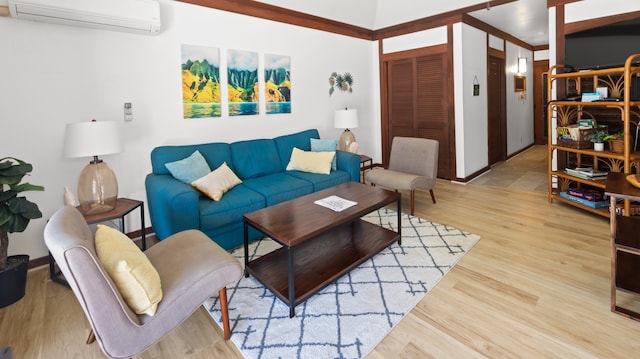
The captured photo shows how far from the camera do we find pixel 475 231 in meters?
3.30

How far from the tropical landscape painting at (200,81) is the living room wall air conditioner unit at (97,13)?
44 cm

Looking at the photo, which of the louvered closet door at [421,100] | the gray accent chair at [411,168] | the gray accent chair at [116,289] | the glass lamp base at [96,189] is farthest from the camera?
the louvered closet door at [421,100]

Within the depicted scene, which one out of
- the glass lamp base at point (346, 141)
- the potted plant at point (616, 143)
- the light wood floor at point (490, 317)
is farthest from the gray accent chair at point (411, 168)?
the potted plant at point (616, 143)

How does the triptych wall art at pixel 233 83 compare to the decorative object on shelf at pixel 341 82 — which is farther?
the decorative object on shelf at pixel 341 82

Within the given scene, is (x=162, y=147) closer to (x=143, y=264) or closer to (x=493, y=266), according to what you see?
(x=143, y=264)

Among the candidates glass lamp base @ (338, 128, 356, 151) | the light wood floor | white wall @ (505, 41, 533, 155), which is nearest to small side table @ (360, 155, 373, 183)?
glass lamp base @ (338, 128, 356, 151)

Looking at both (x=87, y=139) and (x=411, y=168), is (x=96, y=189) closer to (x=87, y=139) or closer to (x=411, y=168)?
(x=87, y=139)

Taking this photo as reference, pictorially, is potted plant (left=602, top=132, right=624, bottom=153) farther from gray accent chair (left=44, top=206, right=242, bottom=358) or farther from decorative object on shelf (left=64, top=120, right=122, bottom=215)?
decorative object on shelf (left=64, top=120, right=122, bottom=215)

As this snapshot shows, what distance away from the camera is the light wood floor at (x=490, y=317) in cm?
178

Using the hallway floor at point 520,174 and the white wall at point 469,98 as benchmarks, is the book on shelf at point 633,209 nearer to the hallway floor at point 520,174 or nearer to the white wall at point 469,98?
the hallway floor at point 520,174

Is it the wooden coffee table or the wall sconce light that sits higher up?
the wall sconce light

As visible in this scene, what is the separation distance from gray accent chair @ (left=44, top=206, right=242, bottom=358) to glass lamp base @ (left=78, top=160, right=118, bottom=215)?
98 cm

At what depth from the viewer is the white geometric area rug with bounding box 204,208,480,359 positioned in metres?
1.83

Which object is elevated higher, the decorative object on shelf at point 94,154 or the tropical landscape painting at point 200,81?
the tropical landscape painting at point 200,81
